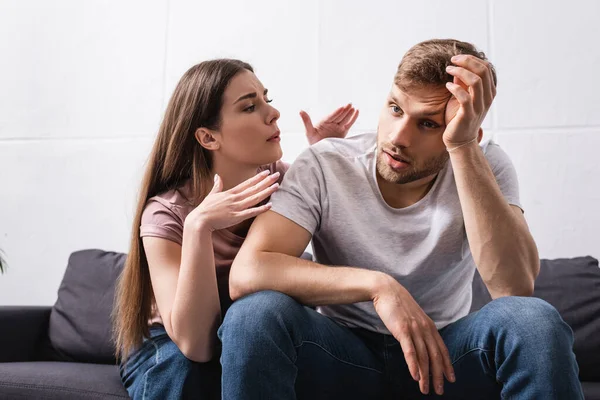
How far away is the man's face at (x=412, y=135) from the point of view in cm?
159

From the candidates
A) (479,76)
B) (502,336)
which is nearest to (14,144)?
(479,76)

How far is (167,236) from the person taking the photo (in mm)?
1689

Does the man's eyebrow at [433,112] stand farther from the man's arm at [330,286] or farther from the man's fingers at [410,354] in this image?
the man's fingers at [410,354]

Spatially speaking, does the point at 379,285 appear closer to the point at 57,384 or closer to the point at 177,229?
the point at 177,229

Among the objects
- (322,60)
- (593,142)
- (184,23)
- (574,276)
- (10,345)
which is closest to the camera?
(574,276)

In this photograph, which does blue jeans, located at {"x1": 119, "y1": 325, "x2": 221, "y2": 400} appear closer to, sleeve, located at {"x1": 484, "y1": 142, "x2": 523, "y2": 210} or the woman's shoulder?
the woman's shoulder

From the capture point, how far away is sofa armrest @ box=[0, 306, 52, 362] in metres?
2.27

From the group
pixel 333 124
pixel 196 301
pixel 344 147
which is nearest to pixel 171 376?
pixel 196 301

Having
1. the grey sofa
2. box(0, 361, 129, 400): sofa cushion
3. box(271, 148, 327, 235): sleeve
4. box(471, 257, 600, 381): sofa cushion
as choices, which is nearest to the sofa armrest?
the grey sofa

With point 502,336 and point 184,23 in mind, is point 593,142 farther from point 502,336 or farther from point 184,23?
point 184,23

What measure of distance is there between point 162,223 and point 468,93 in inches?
33.4

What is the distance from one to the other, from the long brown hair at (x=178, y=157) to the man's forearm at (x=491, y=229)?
28.3 inches

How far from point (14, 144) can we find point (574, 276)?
252cm

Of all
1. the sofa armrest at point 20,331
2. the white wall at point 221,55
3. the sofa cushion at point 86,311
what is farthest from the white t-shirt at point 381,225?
the sofa armrest at point 20,331
